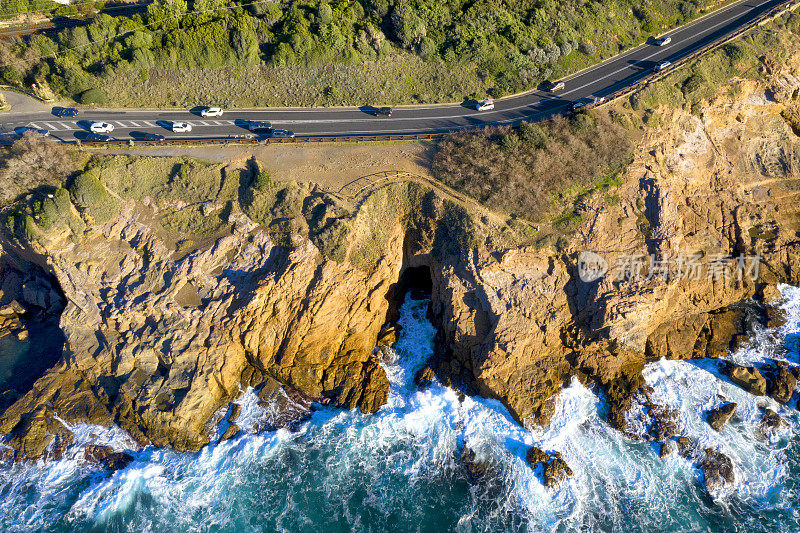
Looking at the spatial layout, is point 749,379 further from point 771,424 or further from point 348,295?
point 348,295

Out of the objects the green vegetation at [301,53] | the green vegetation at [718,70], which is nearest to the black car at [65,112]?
the green vegetation at [301,53]

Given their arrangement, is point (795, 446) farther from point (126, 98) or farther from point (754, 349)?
point (126, 98)

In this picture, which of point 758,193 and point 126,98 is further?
point 126,98

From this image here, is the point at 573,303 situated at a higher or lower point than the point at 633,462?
higher

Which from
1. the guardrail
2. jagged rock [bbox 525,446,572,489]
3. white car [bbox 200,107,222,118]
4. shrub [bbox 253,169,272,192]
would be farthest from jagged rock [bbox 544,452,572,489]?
white car [bbox 200,107,222,118]

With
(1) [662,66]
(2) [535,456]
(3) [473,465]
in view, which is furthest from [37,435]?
(1) [662,66]

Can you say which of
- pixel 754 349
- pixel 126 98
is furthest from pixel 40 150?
pixel 754 349
